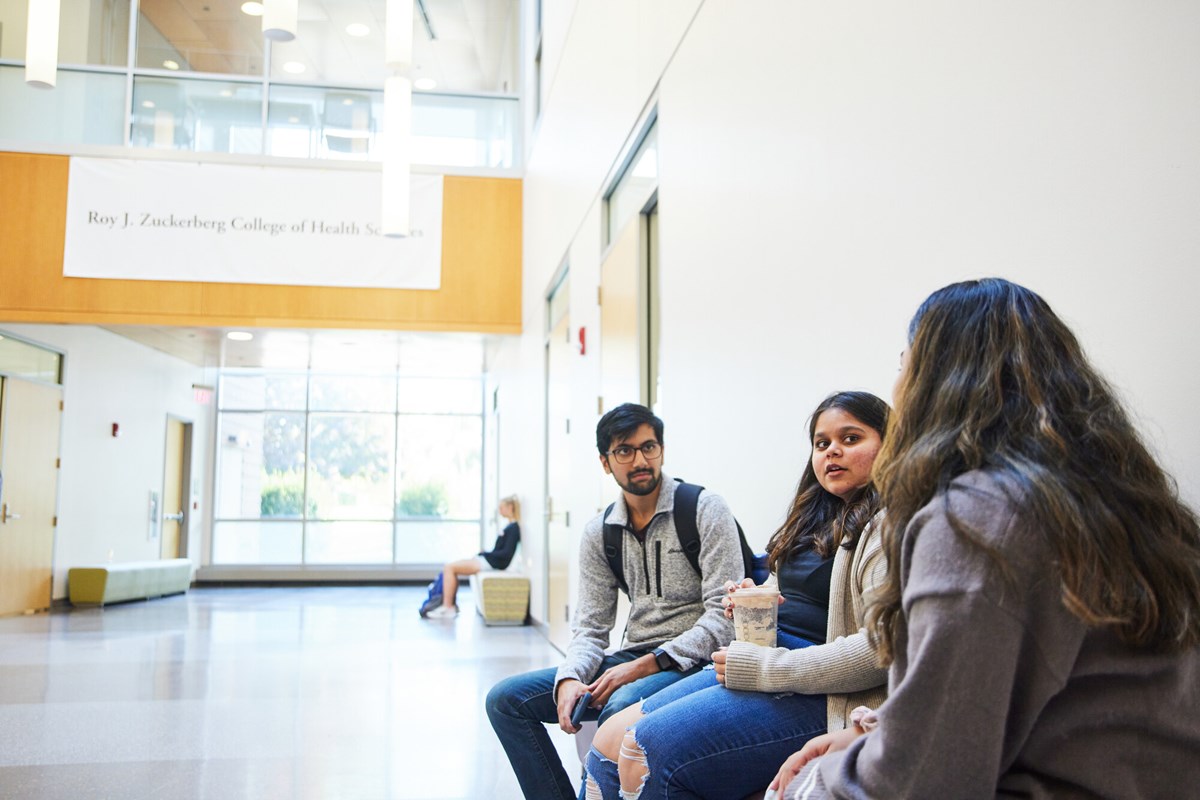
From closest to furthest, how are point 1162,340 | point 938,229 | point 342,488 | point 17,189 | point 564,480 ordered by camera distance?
point 1162,340
point 938,229
point 564,480
point 17,189
point 342,488

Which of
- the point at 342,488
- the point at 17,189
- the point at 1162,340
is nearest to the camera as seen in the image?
the point at 1162,340

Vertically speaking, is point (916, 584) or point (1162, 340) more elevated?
point (1162, 340)

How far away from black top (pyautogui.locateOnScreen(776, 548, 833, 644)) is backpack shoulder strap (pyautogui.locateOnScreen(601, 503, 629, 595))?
0.78 meters

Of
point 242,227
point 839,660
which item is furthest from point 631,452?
point 242,227

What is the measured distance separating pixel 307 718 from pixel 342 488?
12.0 meters

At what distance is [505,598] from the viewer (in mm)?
9555

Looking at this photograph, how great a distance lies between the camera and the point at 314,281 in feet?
34.1

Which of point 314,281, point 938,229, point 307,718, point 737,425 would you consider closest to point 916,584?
point 938,229

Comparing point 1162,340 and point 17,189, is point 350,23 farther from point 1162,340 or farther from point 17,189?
point 1162,340

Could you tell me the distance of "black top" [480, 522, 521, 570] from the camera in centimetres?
1030

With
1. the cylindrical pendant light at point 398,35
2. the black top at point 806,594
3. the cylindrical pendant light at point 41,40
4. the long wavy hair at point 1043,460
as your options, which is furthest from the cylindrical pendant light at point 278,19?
the long wavy hair at point 1043,460

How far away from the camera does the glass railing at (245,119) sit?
33.7 ft

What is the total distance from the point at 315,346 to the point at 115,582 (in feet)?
10.8

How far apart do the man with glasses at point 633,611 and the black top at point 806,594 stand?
439 mm
